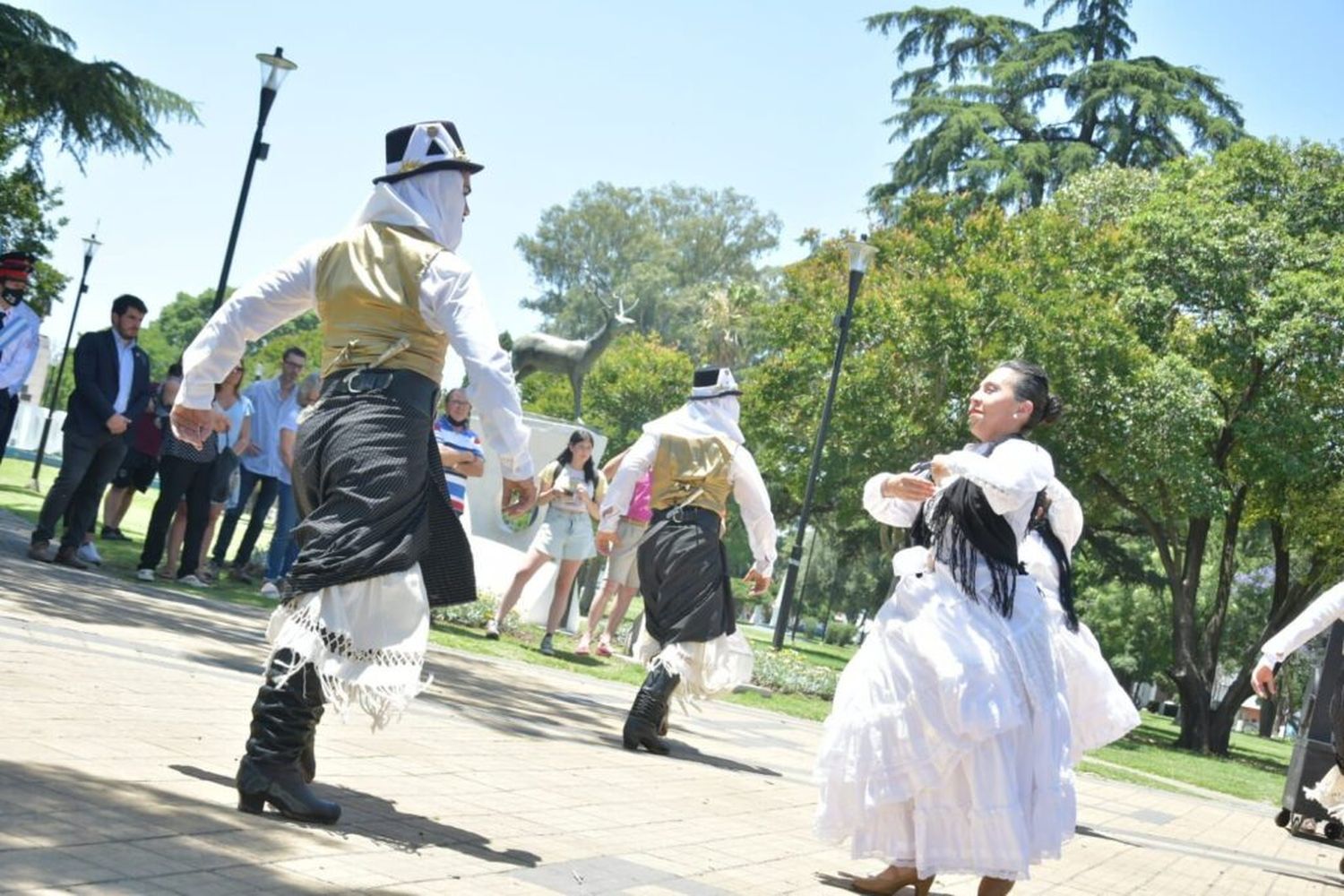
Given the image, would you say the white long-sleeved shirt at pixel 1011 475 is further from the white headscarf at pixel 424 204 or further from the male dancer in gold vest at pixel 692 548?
the male dancer in gold vest at pixel 692 548

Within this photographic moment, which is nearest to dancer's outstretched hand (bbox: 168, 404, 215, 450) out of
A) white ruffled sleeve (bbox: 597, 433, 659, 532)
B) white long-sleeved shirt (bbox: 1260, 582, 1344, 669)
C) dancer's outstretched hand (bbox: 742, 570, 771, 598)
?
white ruffled sleeve (bbox: 597, 433, 659, 532)

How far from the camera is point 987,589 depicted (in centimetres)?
550

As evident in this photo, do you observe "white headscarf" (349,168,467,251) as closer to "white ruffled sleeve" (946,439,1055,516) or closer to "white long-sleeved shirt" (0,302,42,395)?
"white ruffled sleeve" (946,439,1055,516)

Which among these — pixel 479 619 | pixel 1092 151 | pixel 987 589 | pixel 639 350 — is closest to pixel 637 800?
pixel 987 589

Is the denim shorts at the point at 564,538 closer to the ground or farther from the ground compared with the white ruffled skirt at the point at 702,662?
farther from the ground

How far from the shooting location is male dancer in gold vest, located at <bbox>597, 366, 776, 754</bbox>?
8570 mm

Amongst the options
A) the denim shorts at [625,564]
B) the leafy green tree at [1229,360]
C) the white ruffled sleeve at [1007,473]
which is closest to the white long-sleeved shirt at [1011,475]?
the white ruffled sleeve at [1007,473]

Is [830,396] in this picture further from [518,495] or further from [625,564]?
[518,495]

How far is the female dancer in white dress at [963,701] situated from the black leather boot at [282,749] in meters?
1.85

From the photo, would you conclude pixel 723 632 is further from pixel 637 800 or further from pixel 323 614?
pixel 323 614

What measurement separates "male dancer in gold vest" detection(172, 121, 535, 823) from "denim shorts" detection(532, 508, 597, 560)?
8.88 m

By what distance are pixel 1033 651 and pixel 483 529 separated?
14936mm

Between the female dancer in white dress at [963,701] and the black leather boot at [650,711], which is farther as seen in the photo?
the black leather boot at [650,711]

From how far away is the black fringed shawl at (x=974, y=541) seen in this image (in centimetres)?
550
